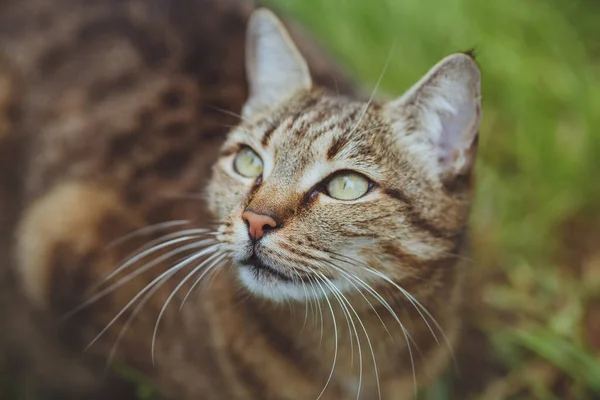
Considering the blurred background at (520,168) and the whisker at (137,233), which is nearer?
the whisker at (137,233)

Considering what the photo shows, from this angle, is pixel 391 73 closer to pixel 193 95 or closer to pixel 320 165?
pixel 193 95

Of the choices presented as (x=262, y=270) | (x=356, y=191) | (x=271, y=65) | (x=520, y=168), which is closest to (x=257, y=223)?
(x=262, y=270)

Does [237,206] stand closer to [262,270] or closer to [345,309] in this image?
[262,270]

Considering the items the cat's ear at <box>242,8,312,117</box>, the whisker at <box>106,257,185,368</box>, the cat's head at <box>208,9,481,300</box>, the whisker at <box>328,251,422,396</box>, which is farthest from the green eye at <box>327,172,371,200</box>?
the whisker at <box>106,257,185,368</box>

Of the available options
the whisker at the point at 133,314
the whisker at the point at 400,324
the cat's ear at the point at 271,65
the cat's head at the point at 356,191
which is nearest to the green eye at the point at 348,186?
the cat's head at the point at 356,191

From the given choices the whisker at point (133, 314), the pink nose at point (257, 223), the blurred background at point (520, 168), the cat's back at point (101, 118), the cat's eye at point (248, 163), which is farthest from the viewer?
the blurred background at point (520, 168)

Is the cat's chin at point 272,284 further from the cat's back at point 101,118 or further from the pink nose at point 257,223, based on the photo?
the cat's back at point 101,118

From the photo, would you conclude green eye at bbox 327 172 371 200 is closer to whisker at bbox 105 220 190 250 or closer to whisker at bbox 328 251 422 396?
whisker at bbox 328 251 422 396
